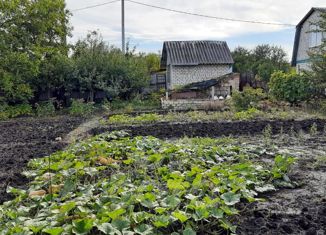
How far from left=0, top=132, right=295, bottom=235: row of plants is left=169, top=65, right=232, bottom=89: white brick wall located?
1843 centimetres

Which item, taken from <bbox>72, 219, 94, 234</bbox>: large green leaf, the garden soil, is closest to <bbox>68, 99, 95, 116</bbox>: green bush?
the garden soil

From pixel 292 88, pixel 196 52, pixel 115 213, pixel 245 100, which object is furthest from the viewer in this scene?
pixel 196 52

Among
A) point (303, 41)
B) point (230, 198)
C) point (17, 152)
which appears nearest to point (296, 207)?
point (230, 198)

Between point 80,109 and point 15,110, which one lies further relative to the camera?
point 15,110

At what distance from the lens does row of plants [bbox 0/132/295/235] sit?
2723 mm

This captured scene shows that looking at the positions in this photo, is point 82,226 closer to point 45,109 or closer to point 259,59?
point 45,109

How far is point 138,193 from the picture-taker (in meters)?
3.33

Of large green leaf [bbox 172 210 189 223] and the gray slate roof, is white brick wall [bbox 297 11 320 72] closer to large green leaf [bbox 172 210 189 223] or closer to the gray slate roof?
the gray slate roof

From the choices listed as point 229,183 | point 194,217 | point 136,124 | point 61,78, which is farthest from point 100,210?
point 61,78

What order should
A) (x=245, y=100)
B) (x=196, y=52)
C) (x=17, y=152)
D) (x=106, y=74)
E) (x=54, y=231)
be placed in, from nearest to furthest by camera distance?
1. (x=54, y=231)
2. (x=17, y=152)
3. (x=245, y=100)
4. (x=106, y=74)
5. (x=196, y=52)

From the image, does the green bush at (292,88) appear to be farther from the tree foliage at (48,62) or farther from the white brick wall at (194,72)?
the white brick wall at (194,72)

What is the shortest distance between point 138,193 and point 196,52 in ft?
69.4

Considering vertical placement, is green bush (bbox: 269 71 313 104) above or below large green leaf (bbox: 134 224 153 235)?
above

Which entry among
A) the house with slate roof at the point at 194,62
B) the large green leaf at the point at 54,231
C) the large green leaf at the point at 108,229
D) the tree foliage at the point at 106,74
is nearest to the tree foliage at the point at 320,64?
the tree foliage at the point at 106,74
